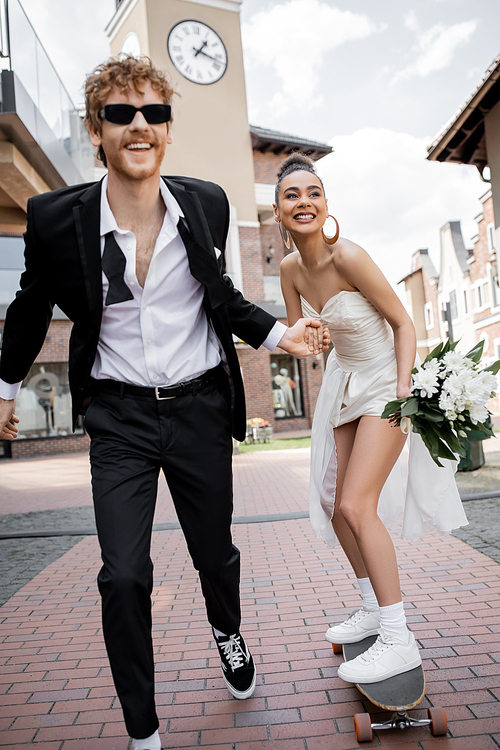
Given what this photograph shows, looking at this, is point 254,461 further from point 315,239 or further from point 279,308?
point 315,239

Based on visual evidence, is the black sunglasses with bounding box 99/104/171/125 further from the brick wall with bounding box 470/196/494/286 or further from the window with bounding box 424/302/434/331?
the window with bounding box 424/302/434/331

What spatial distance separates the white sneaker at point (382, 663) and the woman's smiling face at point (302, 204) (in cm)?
181

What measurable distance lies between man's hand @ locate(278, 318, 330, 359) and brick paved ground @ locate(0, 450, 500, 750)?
1490 millimetres

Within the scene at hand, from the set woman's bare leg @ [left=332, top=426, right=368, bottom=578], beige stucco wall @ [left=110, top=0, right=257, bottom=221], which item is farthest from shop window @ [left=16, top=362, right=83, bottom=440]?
woman's bare leg @ [left=332, top=426, right=368, bottom=578]

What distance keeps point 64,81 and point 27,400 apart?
11.5 m

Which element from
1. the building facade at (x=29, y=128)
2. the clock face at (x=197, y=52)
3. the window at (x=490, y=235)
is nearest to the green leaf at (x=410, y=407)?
the building facade at (x=29, y=128)

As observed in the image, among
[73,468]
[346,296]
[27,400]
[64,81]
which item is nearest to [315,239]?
[346,296]

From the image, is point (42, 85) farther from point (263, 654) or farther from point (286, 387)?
point (286, 387)

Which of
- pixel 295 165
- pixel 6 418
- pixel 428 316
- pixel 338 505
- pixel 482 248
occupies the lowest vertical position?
pixel 338 505

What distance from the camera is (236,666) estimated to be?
265cm

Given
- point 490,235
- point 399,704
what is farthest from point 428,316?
point 399,704

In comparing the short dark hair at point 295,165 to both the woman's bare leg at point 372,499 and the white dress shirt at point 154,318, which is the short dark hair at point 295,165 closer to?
the white dress shirt at point 154,318

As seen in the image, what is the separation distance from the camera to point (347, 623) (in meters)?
3.00

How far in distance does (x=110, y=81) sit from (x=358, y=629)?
103 inches
